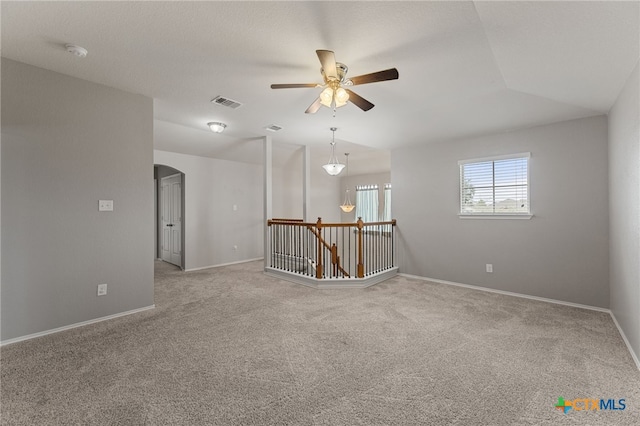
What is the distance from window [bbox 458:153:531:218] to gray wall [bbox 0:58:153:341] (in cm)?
482

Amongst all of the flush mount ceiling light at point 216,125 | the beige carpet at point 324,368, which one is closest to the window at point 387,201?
the beige carpet at point 324,368

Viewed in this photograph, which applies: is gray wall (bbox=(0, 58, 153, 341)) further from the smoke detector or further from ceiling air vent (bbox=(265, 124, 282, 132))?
ceiling air vent (bbox=(265, 124, 282, 132))

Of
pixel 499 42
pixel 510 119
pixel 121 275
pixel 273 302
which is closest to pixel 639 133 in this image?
pixel 499 42

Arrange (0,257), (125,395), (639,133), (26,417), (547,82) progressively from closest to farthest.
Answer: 1. (26,417)
2. (125,395)
3. (639,133)
4. (0,257)
5. (547,82)

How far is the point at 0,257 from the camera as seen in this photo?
2602mm

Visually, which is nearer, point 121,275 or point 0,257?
point 0,257

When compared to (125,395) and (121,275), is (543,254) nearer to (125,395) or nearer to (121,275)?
(125,395)

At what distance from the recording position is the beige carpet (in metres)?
1.74

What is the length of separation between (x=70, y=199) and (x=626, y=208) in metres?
5.54

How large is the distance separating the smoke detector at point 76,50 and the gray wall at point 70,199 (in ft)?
2.17

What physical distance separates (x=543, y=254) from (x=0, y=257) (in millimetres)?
6321

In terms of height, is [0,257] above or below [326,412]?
above

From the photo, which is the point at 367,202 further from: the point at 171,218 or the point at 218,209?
the point at 171,218

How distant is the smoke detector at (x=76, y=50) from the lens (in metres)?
2.42
